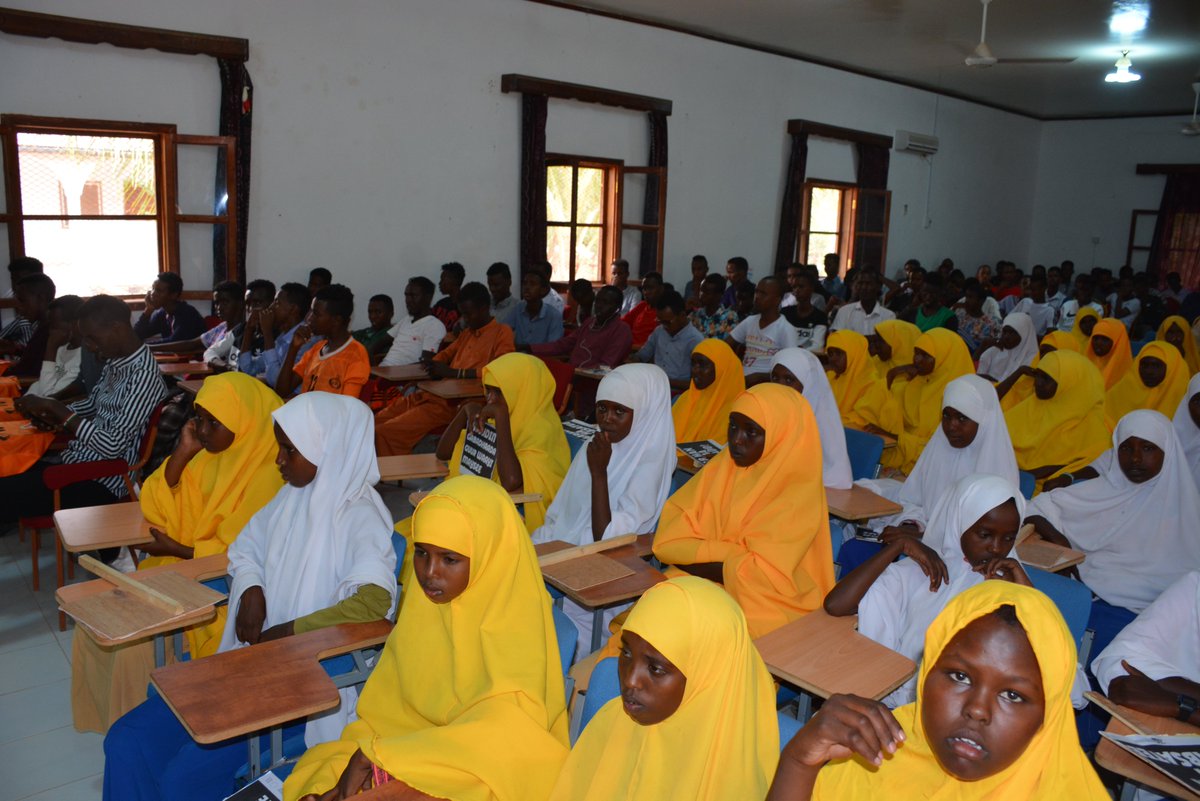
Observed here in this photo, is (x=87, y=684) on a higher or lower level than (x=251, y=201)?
lower

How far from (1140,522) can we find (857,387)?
2.42 metres

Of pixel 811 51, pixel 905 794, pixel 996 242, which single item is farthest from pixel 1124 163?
pixel 905 794

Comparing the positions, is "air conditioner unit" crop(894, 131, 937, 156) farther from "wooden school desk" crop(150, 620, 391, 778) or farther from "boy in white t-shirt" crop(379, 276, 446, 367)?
"wooden school desk" crop(150, 620, 391, 778)

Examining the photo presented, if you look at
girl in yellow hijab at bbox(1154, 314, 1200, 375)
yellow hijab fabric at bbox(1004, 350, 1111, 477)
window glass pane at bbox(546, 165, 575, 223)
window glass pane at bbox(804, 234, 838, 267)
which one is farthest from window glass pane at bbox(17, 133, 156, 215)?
window glass pane at bbox(804, 234, 838, 267)

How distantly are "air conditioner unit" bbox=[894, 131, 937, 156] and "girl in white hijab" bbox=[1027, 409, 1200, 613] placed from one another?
10.00 m

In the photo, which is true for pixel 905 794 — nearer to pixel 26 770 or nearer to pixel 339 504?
pixel 339 504

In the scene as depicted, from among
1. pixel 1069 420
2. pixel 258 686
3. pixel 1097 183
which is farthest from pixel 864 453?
pixel 1097 183

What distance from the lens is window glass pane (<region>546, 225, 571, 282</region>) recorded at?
9016 mm

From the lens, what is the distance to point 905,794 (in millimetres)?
1460

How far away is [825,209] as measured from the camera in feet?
39.4

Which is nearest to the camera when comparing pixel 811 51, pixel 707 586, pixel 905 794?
pixel 905 794

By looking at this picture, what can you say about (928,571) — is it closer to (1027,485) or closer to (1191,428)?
(1027,485)

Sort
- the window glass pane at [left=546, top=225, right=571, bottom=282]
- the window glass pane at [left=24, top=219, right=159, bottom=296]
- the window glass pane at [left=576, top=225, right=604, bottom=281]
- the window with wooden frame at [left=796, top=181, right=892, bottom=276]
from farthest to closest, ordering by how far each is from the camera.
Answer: the window with wooden frame at [left=796, top=181, right=892, bottom=276] < the window glass pane at [left=576, top=225, right=604, bottom=281] < the window glass pane at [left=546, top=225, right=571, bottom=282] < the window glass pane at [left=24, top=219, right=159, bottom=296]

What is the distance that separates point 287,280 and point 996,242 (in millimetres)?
12341
